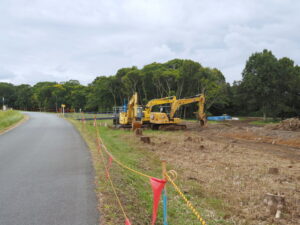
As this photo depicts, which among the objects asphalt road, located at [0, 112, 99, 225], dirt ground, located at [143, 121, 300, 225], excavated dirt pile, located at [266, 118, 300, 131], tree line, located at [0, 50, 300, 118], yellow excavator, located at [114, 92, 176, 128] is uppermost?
tree line, located at [0, 50, 300, 118]

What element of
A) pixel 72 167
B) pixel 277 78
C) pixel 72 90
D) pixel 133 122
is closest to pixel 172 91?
pixel 277 78

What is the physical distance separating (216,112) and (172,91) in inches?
803

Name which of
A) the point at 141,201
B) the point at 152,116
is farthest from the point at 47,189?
the point at 152,116

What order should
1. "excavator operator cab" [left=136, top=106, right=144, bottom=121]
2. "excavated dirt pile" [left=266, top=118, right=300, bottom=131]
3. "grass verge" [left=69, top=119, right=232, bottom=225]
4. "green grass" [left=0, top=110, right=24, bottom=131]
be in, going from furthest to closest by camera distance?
"excavator operator cab" [left=136, top=106, right=144, bottom=121] → "excavated dirt pile" [left=266, top=118, right=300, bottom=131] → "green grass" [left=0, top=110, right=24, bottom=131] → "grass verge" [left=69, top=119, right=232, bottom=225]

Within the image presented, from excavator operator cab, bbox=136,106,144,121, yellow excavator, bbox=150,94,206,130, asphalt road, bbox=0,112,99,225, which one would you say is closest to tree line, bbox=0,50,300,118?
yellow excavator, bbox=150,94,206,130

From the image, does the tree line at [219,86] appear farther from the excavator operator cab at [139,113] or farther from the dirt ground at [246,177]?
the dirt ground at [246,177]

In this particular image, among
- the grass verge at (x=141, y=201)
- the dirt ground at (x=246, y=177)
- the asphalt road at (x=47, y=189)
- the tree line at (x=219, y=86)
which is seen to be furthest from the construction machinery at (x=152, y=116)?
the tree line at (x=219, y=86)

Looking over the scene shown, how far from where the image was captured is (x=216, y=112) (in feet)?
206

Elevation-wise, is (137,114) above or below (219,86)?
below

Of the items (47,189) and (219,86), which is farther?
(219,86)

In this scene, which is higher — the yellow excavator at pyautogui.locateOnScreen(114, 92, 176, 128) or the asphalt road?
the yellow excavator at pyautogui.locateOnScreen(114, 92, 176, 128)

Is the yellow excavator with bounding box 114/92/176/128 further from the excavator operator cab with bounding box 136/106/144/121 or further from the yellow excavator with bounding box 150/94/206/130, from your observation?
the yellow excavator with bounding box 150/94/206/130

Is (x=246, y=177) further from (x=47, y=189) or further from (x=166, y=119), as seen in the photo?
(x=166, y=119)

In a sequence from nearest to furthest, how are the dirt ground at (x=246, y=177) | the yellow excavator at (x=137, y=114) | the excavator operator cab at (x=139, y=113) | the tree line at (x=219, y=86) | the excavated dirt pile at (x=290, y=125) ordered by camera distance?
1. the dirt ground at (x=246, y=177)
2. the excavated dirt pile at (x=290, y=125)
3. the yellow excavator at (x=137, y=114)
4. the excavator operator cab at (x=139, y=113)
5. the tree line at (x=219, y=86)
